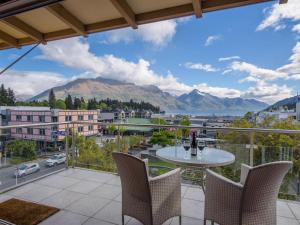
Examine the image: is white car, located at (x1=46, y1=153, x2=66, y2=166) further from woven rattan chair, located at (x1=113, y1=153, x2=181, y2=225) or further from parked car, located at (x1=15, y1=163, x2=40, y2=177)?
woven rattan chair, located at (x1=113, y1=153, x2=181, y2=225)

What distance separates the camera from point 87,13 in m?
2.63

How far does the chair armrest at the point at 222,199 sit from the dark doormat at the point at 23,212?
206cm

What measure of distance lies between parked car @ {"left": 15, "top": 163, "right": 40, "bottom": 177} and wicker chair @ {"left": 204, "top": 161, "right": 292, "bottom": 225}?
10.9 feet

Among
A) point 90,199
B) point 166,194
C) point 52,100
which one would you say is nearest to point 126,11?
point 166,194

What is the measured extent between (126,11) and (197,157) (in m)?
1.88

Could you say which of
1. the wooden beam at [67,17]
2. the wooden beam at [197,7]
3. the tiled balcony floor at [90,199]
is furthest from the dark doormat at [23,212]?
the wooden beam at [197,7]

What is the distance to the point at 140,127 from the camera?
167 inches

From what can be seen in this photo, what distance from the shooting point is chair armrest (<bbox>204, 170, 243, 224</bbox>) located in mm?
1941

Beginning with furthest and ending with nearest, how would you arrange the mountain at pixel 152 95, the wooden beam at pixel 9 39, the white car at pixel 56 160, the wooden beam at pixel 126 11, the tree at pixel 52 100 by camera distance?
the mountain at pixel 152 95 < the tree at pixel 52 100 < the white car at pixel 56 160 < the wooden beam at pixel 9 39 < the wooden beam at pixel 126 11

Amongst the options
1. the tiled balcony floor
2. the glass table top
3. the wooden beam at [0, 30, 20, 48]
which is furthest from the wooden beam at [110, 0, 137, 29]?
the tiled balcony floor

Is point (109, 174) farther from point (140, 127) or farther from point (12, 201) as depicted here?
point (12, 201)

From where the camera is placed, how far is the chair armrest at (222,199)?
6.37 ft

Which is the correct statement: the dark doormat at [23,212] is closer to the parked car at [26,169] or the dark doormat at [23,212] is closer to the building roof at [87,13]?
the parked car at [26,169]

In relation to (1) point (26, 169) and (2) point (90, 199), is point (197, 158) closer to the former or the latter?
(2) point (90, 199)
